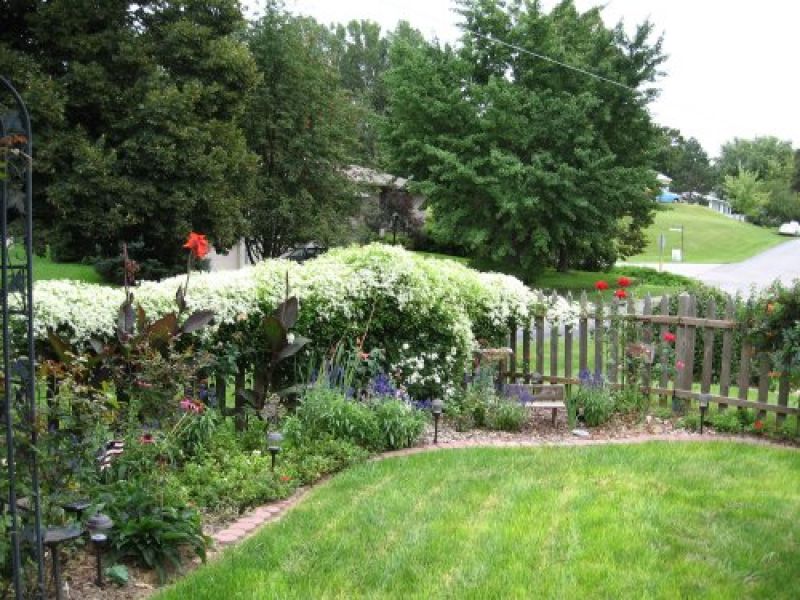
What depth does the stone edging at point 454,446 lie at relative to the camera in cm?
418

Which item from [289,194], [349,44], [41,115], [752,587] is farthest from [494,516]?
[349,44]

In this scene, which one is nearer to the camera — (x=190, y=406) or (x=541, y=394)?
(x=190, y=406)

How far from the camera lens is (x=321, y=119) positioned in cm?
2312

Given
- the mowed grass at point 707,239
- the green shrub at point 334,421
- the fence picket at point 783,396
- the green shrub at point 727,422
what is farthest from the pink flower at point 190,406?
the mowed grass at point 707,239

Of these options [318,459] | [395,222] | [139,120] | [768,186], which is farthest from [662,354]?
[768,186]

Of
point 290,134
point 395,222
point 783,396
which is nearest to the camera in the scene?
point 783,396

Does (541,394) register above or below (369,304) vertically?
below

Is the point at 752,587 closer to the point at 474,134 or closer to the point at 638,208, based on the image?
the point at 474,134

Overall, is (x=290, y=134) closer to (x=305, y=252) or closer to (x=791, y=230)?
(x=305, y=252)

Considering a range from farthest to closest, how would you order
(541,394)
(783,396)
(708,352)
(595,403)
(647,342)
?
(647,342)
(708,352)
(541,394)
(595,403)
(783,396)

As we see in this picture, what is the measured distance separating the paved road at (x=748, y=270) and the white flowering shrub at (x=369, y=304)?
22248 mm

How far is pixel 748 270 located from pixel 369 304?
32.4 meters

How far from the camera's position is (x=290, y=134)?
2286 cm

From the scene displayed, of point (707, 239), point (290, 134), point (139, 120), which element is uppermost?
point (290, 134)
